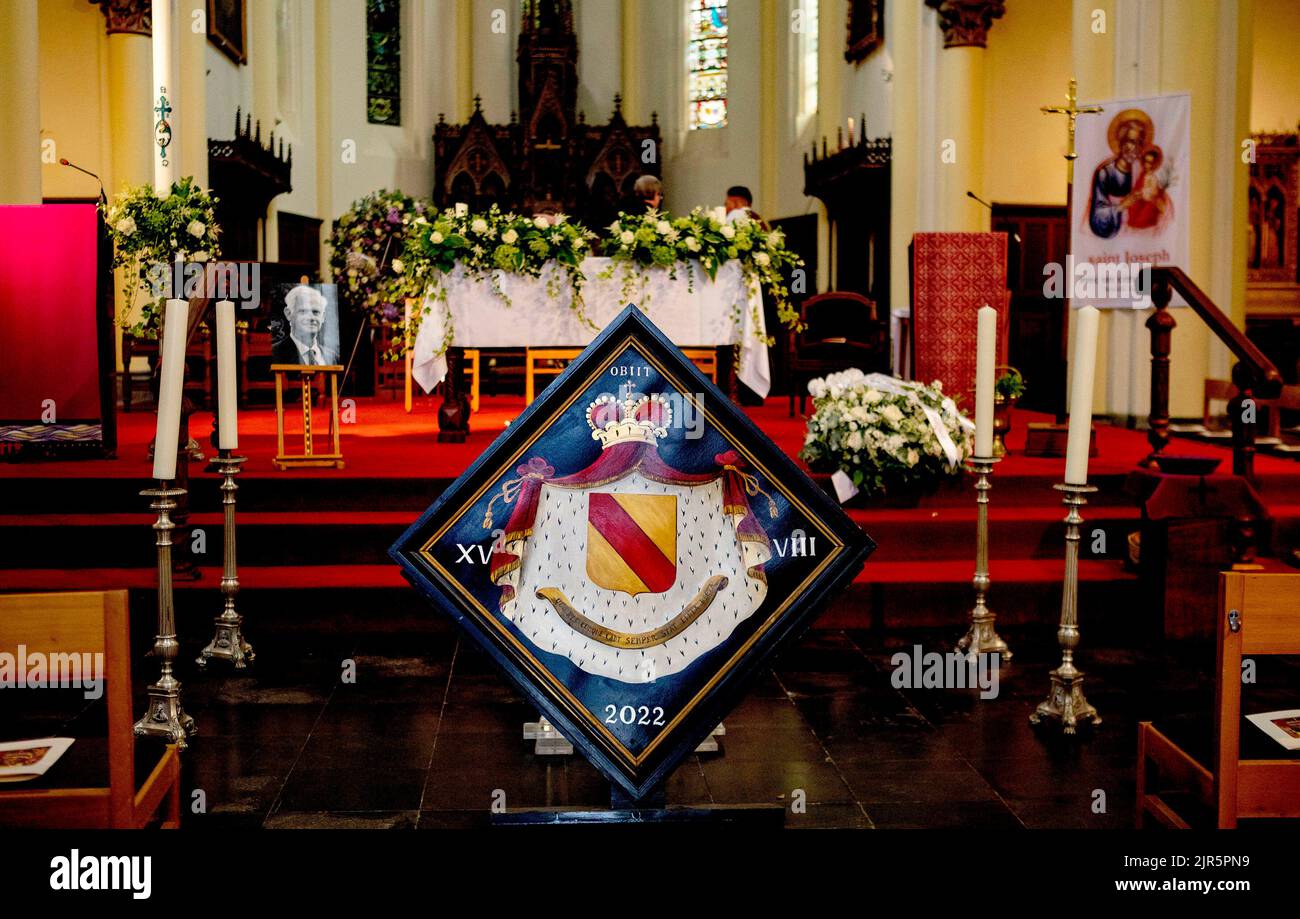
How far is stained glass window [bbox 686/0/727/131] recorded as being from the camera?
17203mm

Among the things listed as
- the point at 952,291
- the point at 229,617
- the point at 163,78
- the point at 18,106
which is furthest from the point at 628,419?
the point at 18,106

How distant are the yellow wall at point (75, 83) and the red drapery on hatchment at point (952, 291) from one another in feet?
24.1

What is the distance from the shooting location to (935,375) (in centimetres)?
799

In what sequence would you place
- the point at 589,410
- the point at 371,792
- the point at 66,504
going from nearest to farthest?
the point at 589,410, the point at 371,792, the point at 66,504

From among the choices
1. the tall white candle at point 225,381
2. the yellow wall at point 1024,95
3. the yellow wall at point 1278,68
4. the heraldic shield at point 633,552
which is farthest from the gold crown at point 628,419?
the yellow wall at point 1278,68

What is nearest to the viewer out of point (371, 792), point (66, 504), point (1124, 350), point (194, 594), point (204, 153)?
A: point (371, 792)

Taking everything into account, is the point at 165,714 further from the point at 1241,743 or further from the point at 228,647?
the point at 1241,743

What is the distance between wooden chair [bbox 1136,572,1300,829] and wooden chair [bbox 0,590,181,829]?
197cm

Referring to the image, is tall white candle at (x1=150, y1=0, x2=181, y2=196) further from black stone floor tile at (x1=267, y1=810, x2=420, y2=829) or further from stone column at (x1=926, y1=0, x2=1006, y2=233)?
stone column at (x1=926, y1=0, x2=1006, y2=233)

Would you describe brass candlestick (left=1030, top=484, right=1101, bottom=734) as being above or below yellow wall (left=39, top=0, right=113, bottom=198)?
below

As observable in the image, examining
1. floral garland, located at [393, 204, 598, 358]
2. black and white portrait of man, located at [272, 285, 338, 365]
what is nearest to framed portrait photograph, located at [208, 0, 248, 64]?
black and white portrait of man, located at [272, 285, 338, 365]

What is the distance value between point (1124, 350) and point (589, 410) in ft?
24.5

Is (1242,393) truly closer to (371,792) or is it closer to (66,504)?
(371,792)

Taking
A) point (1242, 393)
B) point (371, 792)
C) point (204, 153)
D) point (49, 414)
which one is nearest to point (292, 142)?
point (204, 153)
